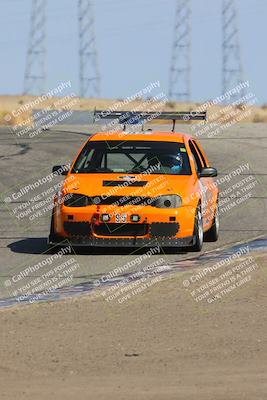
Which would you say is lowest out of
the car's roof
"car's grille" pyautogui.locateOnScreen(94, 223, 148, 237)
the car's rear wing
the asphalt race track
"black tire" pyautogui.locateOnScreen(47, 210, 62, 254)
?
the asphalt race track

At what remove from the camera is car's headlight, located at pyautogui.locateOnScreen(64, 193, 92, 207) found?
14707mm

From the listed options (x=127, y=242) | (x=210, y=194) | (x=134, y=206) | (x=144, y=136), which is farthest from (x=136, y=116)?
(x=127, y=242)

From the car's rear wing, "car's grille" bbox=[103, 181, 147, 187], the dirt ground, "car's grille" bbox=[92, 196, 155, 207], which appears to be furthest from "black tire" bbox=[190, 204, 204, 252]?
the dirt ground

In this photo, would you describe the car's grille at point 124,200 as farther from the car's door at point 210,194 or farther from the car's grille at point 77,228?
the car's door at point 210,194

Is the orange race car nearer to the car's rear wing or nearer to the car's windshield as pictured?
the car's windshield

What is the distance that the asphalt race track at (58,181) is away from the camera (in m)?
14.5

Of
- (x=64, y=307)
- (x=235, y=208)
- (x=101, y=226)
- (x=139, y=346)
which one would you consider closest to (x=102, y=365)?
(x=139, y=346)

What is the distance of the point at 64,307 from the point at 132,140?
18.2 feet

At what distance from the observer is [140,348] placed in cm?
906

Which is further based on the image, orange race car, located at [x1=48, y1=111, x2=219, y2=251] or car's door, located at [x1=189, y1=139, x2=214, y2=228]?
car's door, located at [x1=189, y1=139, x2=214, y2=228]

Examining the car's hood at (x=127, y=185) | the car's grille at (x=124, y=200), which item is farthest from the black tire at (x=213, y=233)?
the car's grille at (x=124, y=200)

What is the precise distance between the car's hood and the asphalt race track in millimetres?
773

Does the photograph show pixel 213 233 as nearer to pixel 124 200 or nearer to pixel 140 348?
pixel 124 200

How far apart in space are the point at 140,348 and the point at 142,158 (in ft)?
23.3
